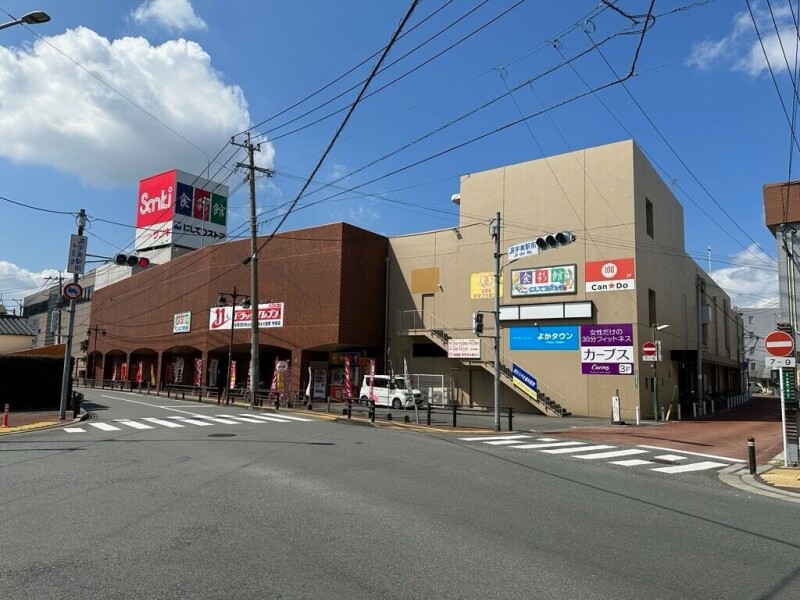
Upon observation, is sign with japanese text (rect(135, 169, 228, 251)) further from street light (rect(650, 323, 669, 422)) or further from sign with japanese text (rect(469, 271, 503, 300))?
street light (rect(650, 323, 669, 422))

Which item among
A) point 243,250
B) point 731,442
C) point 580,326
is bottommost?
point 731,442

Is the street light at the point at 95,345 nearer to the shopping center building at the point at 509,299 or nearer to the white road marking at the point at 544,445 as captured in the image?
the shopping center building at the point at 509,299

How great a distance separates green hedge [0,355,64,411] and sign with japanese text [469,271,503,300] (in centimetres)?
2357

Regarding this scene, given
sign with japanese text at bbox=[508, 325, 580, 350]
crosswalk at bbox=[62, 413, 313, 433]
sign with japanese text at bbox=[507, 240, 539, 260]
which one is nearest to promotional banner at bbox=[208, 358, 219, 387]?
crosswalk at bbox=[62, 413, 313, 433]

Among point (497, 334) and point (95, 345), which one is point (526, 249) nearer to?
point (497, 334)

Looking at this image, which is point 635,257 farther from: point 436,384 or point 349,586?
point 349,586

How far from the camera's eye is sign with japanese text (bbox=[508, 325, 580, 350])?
3089cm

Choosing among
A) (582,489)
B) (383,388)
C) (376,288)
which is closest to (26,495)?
(582,489)

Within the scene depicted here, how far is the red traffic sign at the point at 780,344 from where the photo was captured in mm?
12469

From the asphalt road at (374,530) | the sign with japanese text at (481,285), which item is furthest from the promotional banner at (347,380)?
the asphalt road at (374,530)

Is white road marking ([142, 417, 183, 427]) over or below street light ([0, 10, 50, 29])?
below

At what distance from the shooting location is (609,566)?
17.4 ft

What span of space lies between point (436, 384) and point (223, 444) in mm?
24017

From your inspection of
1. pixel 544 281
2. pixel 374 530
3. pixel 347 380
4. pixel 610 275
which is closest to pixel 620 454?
pixel 374 530
